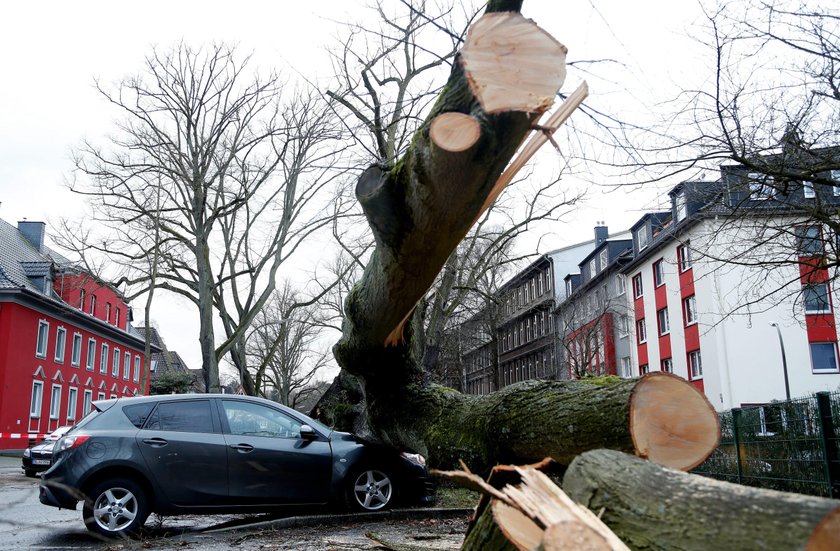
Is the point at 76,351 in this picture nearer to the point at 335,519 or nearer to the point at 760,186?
the point at 335,519

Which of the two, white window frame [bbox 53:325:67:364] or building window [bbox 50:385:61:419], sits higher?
white window frame [bbox 53:325:67:364]

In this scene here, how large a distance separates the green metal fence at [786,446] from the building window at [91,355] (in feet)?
137

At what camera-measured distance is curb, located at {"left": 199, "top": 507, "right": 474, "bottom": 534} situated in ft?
26.6

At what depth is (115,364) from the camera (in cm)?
5144

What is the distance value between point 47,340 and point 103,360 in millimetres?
10307

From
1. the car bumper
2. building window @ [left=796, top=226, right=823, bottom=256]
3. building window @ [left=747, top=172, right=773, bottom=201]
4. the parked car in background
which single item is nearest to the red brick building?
the parked car in background

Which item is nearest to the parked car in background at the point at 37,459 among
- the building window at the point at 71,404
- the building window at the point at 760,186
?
the building window at the point at 760,186

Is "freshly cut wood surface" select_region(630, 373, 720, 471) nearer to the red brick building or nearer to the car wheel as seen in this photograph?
the car wheel

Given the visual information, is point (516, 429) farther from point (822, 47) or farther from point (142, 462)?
point (822, 47)

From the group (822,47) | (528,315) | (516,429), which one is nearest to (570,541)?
(516,429)

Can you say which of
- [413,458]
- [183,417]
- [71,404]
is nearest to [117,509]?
[183,417]

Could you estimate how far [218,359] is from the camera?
2366 cm

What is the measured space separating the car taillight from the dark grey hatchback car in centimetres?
1

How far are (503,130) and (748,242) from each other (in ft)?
25.4
